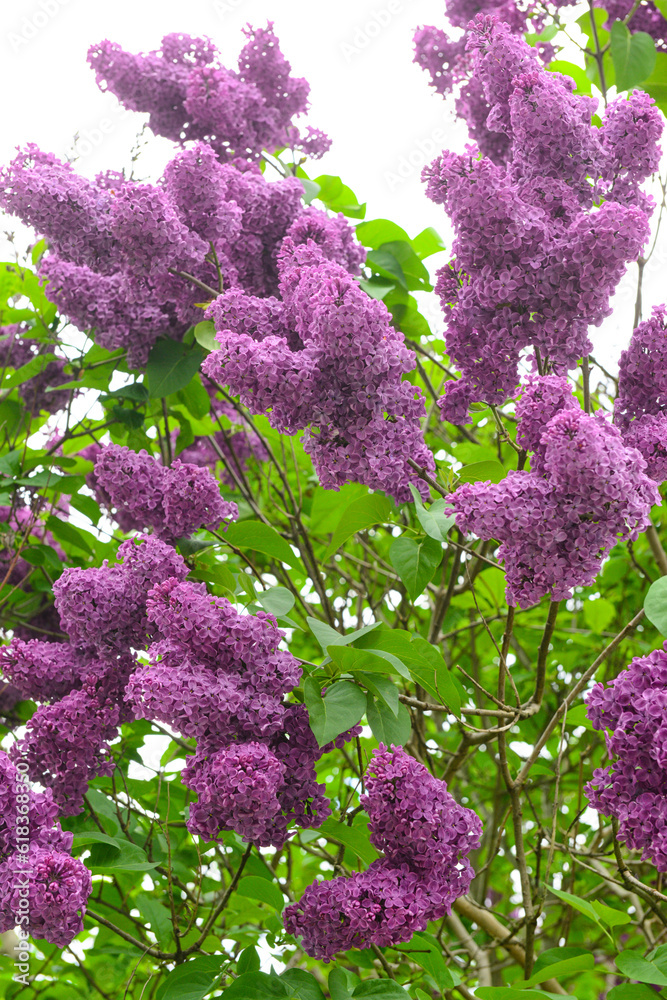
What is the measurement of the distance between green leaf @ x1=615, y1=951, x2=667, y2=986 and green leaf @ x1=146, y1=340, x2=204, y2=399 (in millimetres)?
1473

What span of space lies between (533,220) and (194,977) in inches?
57.9

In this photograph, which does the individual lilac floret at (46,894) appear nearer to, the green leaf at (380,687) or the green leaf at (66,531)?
the green leaf at (380,687)

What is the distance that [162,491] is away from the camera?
1837 mm

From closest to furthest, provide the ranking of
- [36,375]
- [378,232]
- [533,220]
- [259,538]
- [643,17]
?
[533,220]
[259,538]
[378,232]
[643,17]
[36,375]

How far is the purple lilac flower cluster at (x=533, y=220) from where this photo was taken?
1.46m

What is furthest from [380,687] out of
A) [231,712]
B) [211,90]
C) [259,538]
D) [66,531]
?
[211,90]

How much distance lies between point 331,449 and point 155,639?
507mm

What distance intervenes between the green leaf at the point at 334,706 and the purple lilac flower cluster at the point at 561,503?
31cm

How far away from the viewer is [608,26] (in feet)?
7.99

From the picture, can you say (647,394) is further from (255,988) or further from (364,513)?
(255,988)

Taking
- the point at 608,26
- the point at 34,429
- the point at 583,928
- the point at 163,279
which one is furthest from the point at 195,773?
the point at 583,928

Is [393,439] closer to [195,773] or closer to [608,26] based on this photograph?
[195,773]

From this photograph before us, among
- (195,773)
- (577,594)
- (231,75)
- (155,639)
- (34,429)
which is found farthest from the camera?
(577,594)

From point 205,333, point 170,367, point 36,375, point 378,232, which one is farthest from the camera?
point 36,375
